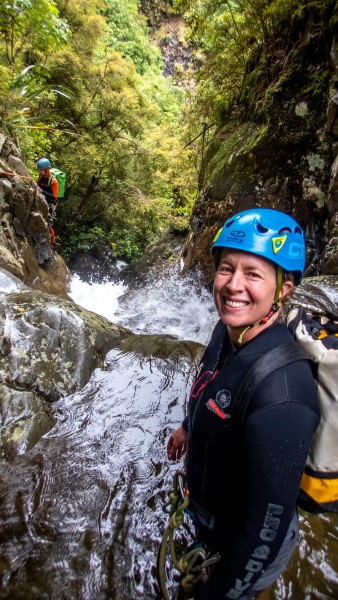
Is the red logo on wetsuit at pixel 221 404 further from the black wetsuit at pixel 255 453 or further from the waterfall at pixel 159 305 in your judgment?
the waterfall at pixel 159 305

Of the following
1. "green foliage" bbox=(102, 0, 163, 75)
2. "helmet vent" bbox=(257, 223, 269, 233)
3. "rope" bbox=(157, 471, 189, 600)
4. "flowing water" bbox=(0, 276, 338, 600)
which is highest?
"green foliage" bbox=(102, 0, 163, 75)

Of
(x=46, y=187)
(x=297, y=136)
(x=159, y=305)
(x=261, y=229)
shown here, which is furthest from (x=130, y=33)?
(x=261, y=229)

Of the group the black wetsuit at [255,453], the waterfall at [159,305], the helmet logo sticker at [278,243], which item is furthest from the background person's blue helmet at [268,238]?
the waterfall at [159,305]

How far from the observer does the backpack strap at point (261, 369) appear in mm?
1098

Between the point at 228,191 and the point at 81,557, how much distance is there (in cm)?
728

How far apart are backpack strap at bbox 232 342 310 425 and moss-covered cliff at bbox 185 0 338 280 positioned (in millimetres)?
5266

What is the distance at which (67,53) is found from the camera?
30.8ft

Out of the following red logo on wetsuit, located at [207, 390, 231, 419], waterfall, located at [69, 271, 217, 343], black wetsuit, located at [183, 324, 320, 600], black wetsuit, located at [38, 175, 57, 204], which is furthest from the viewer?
black wetsuit, located at [38, 175, 57, 204]

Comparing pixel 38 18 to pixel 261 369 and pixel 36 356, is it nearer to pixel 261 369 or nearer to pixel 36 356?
pixel 36 356

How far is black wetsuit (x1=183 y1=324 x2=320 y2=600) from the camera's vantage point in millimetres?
1019

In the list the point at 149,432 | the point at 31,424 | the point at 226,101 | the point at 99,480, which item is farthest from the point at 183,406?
the point at 226,101

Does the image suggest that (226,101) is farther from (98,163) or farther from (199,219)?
(98,163)

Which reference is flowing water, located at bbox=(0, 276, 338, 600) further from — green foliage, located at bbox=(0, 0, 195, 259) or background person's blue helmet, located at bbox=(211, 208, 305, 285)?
green foliage, located at bbox=(0, 0, 195, 259)

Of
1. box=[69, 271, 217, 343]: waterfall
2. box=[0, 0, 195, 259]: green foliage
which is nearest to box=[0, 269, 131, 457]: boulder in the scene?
box=[69, 271, 217, 343]: waterfall
